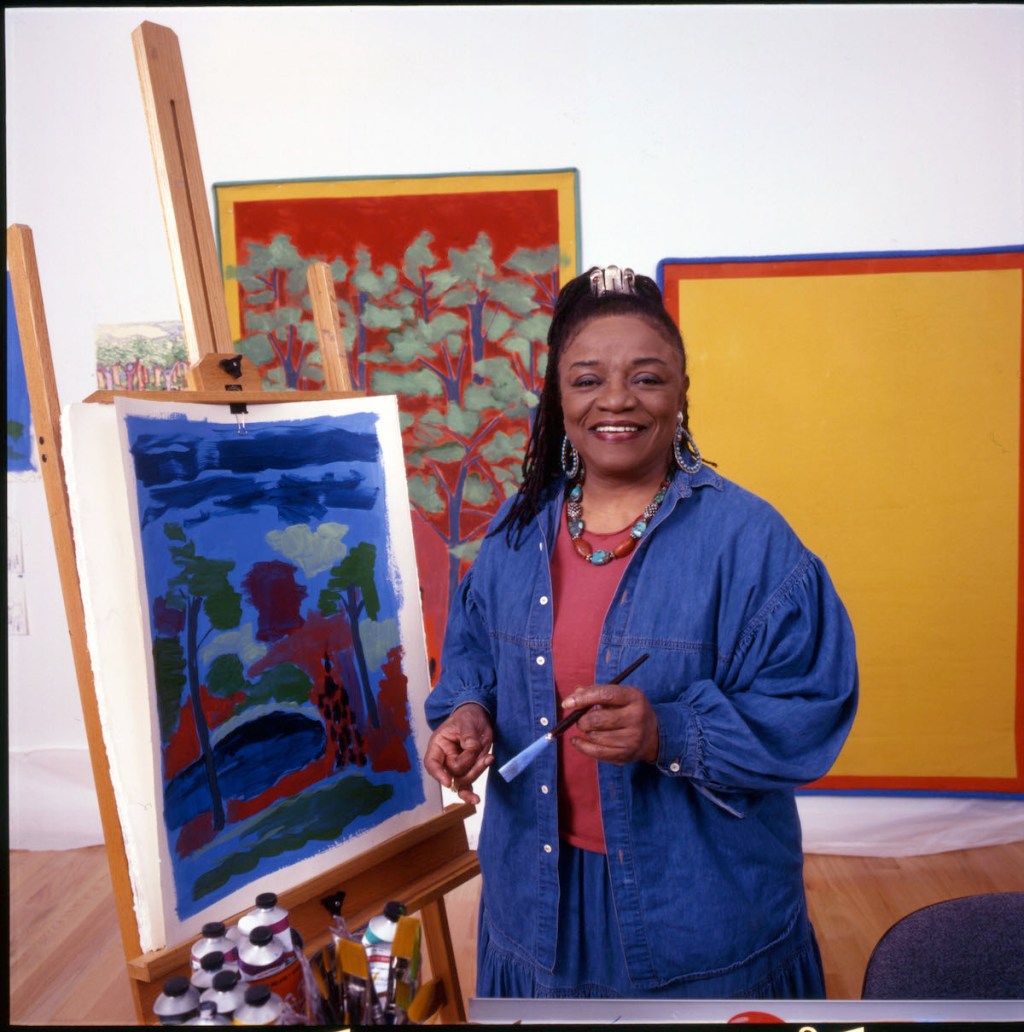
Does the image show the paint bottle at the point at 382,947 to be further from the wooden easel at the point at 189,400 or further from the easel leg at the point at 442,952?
the easel leg at the point at 442,952

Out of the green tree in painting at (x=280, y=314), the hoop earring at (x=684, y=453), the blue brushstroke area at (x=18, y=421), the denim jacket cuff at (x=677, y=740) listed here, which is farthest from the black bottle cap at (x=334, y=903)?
the blue brushstroke area at (x=18, y=421)

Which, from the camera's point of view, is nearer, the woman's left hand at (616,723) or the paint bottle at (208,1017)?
the paint bottle at (208,1017)

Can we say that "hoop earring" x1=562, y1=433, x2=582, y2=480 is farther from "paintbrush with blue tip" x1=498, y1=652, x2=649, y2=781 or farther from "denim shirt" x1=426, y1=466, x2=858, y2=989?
"paintbrush with blue tip" x1=498, y1=652, x2=649, y2=781

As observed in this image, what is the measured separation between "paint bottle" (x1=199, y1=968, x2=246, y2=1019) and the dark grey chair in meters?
0.78

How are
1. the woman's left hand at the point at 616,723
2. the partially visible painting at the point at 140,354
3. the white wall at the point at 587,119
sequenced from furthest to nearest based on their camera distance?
the partially visible painting at the point at 140,354, the white wall at the point at 587,119, the woman's left hand at the point at 616,723

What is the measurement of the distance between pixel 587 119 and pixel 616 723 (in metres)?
2.01

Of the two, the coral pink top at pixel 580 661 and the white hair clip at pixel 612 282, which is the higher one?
the white hair clip at pixel 612 282

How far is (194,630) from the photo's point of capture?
4.08 feet

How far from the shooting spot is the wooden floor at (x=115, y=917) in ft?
7.22

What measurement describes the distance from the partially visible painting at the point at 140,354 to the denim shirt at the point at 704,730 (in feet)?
6.19

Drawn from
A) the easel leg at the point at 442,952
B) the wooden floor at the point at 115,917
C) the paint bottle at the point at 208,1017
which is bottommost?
the wooden floor at the point at 115,917

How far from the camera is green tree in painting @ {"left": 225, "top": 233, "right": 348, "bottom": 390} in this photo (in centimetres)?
263

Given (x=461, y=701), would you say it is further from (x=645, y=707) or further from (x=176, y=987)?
(x=176, y=987)

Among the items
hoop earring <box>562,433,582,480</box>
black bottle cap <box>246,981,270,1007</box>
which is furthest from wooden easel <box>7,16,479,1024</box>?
hoop earring <box>562,433,582,480</box>
